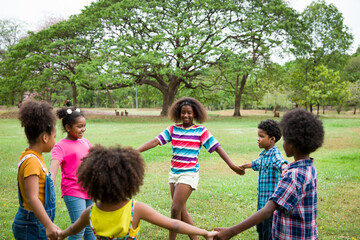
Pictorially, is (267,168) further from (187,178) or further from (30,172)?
(30,172)

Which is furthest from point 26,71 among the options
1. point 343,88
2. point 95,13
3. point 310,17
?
point 343,88

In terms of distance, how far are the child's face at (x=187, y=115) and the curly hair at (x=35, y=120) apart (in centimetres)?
165

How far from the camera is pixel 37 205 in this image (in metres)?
2.37

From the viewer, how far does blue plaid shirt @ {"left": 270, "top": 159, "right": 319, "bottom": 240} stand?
215 centimetres

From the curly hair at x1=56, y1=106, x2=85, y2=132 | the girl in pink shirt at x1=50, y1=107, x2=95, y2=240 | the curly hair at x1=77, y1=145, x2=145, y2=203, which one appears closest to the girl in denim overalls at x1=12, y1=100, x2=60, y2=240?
the girl in pink shirt at x1=50, y1=107, x2=95, y2=240

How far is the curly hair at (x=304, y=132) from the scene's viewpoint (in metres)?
2.29

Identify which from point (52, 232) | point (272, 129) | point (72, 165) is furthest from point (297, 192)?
point (72, 165)

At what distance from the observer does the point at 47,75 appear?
26.4 meters

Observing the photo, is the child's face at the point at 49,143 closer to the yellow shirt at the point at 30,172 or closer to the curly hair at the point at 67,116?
the yellow shirt at the point at 30,172

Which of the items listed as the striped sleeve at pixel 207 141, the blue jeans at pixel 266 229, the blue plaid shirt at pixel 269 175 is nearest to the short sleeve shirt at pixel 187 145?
Answer: the striped sleeve at pixel 207 141

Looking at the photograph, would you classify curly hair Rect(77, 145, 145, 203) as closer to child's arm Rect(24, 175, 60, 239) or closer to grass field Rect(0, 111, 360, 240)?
child's arm Rect(24, 175, 60, 239)

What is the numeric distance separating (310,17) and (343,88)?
8800 millimetres

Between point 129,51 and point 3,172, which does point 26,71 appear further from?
point 3,172

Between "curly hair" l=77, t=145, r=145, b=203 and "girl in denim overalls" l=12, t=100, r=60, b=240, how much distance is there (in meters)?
0.59
